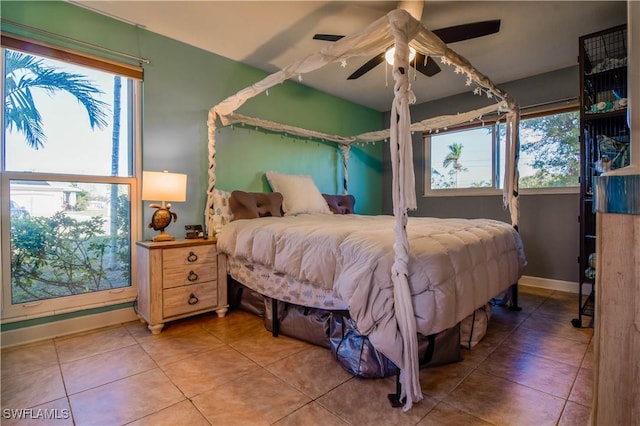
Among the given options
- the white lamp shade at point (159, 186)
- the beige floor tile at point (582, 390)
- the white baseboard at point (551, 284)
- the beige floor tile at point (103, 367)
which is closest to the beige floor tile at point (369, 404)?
the beige floor tile at point (582, 390)

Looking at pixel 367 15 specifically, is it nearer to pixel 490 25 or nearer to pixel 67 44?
pixel 490 25

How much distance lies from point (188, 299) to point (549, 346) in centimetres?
257

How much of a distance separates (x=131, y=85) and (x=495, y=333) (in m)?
3.49

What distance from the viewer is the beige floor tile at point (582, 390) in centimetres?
140

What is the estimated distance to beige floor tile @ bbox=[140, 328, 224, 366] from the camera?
1858mm

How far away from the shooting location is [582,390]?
1475 millimetres

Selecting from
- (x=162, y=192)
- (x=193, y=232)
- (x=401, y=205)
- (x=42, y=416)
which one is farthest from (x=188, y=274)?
(x=401, y=205)

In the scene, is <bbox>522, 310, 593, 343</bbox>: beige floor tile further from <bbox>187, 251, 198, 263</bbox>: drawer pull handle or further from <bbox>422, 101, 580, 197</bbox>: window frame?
<bbox>187, 251, 198, 263</bbox>: drawer pull handle

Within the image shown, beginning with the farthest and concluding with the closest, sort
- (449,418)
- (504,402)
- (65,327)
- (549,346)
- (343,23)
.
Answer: (343,23) → (65,327) → (549,346) → (504,402) → (449,418)

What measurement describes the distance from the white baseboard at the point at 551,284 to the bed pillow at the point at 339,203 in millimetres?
2204

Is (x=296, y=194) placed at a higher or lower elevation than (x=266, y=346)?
higher

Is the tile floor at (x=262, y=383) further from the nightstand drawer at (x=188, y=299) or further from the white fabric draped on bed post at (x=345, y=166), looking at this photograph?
the white fabric draped on bed post at (x=345, y=166)

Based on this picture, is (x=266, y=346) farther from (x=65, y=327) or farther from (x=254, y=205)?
(x=65, y=327)

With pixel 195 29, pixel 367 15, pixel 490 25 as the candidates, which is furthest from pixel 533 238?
pixel 195 29
